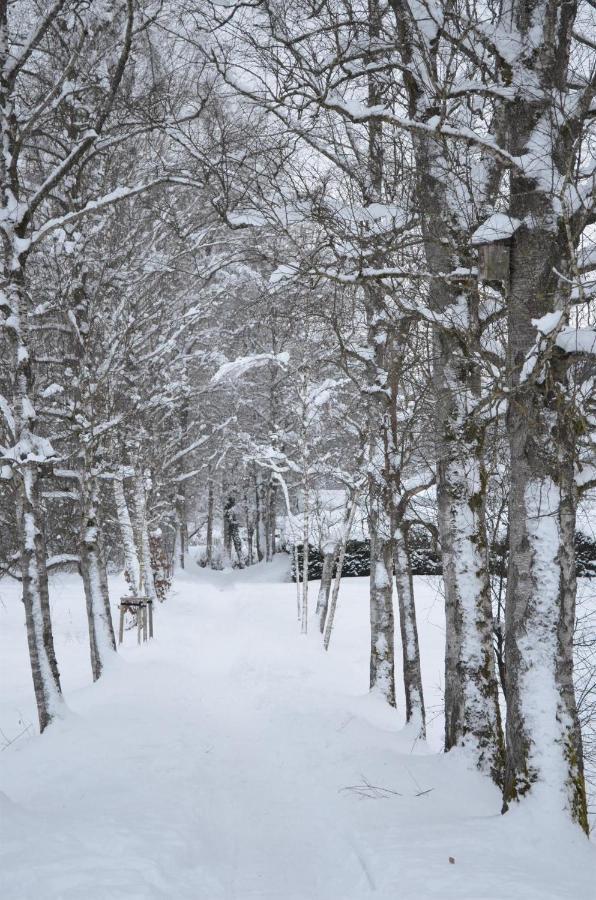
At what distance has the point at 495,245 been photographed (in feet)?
15.6

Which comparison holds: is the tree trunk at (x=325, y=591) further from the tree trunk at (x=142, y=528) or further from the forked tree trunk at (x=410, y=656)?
the forked tree trunk at (x=410, y=656)

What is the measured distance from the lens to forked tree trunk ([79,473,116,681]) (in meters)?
10.8

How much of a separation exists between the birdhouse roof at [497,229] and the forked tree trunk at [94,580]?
26.0ft

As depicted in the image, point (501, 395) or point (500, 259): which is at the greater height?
point (500, 259)

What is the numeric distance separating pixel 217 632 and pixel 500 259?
1327 cm

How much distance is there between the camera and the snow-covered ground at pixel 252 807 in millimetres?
3748

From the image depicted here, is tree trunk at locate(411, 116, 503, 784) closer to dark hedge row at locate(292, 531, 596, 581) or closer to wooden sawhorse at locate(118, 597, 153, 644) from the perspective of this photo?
wooden sawhorse at locate(118, 597, 153, 644)

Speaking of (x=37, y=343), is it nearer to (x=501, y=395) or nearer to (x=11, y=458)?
(x=11, y=458)

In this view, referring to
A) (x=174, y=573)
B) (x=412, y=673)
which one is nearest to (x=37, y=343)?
(x=412, y=673)

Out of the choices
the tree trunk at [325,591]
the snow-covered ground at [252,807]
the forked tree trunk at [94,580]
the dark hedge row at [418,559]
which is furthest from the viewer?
the dark hedge row at [418,559]

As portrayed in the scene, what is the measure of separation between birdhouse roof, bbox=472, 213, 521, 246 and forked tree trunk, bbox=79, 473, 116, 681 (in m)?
7.93

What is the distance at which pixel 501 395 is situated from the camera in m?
4.17

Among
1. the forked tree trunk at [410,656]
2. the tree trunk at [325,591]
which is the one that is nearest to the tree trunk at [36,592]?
the forked tree trunk at [410,656]

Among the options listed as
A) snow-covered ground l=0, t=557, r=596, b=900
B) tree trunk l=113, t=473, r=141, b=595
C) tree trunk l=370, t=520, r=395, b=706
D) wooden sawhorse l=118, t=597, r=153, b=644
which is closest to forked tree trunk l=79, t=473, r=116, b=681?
snow-covered ground l=0, t=557, r=596, b=900
